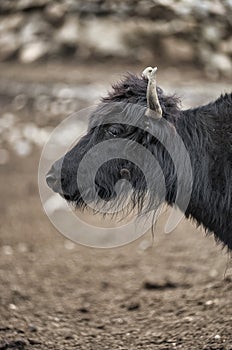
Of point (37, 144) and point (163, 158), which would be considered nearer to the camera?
point (163, 158)

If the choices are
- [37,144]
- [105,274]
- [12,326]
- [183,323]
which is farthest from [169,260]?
[37,144]

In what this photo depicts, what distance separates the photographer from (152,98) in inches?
145

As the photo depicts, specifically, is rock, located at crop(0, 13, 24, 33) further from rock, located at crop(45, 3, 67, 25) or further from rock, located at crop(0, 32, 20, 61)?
rock, located at crop(45, 3, 67, 25)

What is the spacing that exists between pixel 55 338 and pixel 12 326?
33 cm

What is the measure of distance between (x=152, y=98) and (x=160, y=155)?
13.5 inches

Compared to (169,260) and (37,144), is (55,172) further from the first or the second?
(37,144)

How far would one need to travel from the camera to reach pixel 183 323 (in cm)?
470

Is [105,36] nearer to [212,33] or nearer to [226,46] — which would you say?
[212,33]

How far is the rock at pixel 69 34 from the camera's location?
33.5 feet

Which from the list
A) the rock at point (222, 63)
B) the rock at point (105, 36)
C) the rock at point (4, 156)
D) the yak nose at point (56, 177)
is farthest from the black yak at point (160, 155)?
the rock at point (105, 36)

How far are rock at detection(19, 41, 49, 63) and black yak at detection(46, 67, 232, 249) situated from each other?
6.60 metres

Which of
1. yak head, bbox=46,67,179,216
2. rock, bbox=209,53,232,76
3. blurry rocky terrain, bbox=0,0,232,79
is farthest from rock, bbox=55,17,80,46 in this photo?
yak head, bbox=46,67,179,216

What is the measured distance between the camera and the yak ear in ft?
11.9

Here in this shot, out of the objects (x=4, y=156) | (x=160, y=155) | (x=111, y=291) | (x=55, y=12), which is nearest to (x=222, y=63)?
(x=55, y=12)
